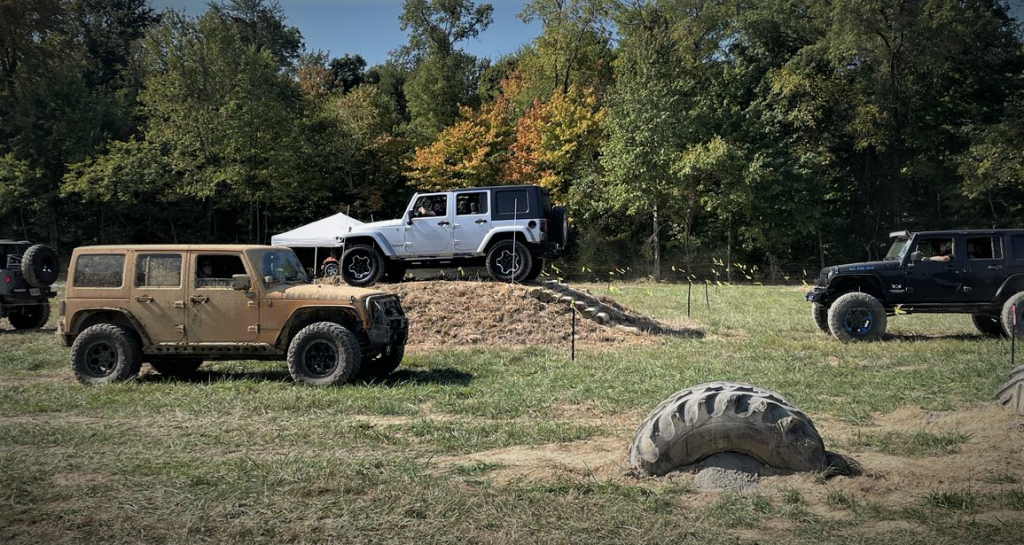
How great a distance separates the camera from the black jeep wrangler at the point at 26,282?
633 inches

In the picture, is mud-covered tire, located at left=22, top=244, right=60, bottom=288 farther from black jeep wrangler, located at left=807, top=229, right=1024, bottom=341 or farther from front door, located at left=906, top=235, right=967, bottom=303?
front door, located at left=906, top=235, right=967, bottom=303

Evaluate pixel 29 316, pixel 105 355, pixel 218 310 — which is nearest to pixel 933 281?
pixel 218 310

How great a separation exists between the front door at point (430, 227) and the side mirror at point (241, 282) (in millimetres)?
6850

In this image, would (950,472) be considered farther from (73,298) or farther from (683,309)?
(683,309)

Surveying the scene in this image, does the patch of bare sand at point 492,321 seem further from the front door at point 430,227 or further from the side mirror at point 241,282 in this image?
the side mirror at point 241,282

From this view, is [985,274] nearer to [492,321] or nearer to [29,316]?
[492,321]

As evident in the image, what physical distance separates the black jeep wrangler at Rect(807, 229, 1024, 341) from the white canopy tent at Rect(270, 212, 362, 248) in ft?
37.9

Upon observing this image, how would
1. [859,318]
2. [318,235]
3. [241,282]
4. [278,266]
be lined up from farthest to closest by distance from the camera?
[318,235]
[859,318]
[278,266]
[241,282]

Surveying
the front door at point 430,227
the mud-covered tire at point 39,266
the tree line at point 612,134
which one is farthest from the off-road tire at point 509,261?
the tree line at point 612,134

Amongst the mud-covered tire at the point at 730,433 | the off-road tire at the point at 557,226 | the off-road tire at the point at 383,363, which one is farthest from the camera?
the off-road tire at the point at 557,226

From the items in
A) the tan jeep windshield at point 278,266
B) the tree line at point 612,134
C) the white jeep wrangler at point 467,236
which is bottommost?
the tan jeep windshield at point 278,266

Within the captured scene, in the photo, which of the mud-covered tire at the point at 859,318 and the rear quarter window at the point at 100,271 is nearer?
the rear quarter window at the point at 100,271

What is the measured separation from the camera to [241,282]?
934 cm

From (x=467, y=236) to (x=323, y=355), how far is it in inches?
273
